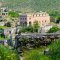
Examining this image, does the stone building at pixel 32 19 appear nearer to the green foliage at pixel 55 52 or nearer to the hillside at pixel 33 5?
the hillside at pixel 33 5

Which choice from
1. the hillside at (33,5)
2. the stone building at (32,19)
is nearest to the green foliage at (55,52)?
the stone building at (32,19)

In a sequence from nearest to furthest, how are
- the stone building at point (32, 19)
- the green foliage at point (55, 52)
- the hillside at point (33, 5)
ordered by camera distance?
the green foliage at point (55, 52)
the stone building at point (32, 19)
the hillside at point (33, 5)

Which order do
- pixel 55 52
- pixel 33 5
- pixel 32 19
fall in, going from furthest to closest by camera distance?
pixel 33 5 < pixel 32 19 < pixel 55 52

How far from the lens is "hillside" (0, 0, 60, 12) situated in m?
50.8

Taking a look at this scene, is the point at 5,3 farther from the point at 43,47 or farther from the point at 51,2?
the point at 43,47

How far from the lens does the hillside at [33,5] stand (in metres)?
50.8

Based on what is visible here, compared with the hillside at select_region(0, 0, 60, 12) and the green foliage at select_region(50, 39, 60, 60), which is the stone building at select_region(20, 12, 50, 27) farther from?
the green foliage at select_region(50, 39, 60, 60)

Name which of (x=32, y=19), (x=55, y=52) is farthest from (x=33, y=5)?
(x=55, y=52)

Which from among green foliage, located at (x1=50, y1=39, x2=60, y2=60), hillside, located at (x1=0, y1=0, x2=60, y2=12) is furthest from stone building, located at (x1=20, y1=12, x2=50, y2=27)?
green foliage, located at (x1=50, y1=39, x2=60, y2=60)

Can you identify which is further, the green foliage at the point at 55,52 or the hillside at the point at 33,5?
the hillside at the point at 33,5

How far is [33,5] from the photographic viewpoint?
52.6 meters

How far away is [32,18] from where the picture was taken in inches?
1260

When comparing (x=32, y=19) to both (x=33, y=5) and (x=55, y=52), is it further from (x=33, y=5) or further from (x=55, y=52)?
(x=33, y=5)

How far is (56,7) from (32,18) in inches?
813
